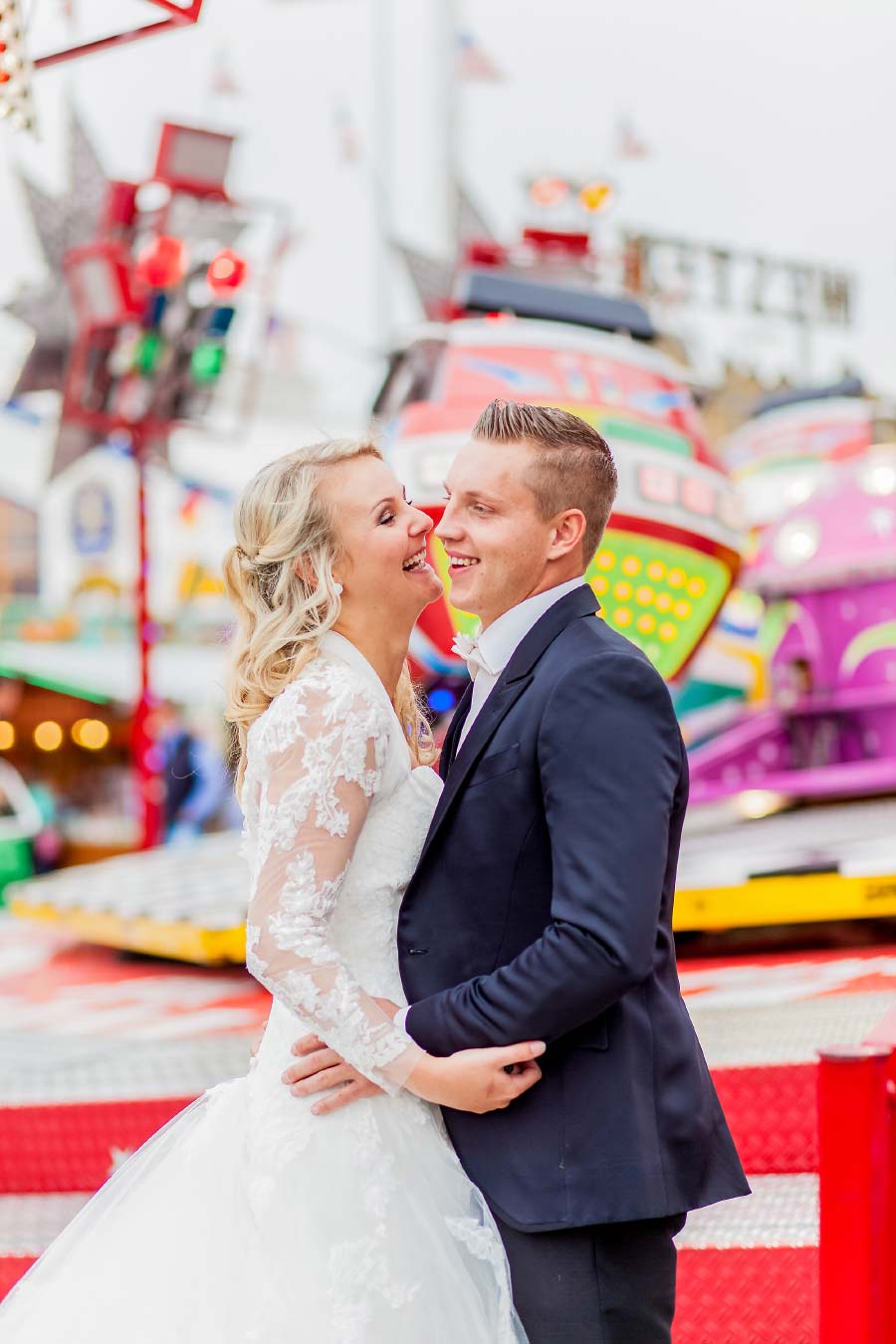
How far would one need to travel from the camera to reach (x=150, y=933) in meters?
4.85

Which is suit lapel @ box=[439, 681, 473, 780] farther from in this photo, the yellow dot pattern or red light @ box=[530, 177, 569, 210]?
red light @ box=[530, 177, 569, 210]

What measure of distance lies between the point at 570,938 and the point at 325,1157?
1.41 ft

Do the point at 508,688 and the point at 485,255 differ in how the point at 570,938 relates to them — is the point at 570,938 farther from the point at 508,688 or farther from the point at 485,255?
the point at 485,255

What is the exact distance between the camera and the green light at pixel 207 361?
8758 millimetres

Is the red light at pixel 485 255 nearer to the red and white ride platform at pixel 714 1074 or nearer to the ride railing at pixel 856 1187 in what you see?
the red and white ride platform at pixel 714 1074

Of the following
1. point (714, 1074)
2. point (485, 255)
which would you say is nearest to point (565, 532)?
point (714, 1074)

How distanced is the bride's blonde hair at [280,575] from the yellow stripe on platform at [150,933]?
9.04 ft

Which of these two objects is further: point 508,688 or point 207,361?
point 207,361

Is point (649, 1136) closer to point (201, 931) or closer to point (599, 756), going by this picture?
point (599, 756)

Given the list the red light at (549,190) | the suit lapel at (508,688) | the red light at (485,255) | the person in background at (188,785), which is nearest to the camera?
the suit lapel at (508,688)

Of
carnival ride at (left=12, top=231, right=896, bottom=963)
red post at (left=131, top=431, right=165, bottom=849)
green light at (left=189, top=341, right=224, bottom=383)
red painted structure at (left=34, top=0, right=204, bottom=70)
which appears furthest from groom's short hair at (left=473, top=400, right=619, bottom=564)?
green light at (left=189, top=341, right=224, bottom=383)

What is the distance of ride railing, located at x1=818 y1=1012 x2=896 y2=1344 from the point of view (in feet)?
4.55

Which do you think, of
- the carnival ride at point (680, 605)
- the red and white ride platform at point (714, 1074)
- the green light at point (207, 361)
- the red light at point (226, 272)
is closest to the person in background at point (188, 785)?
the green light at point (207, 361)

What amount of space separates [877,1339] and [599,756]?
0.67 m
